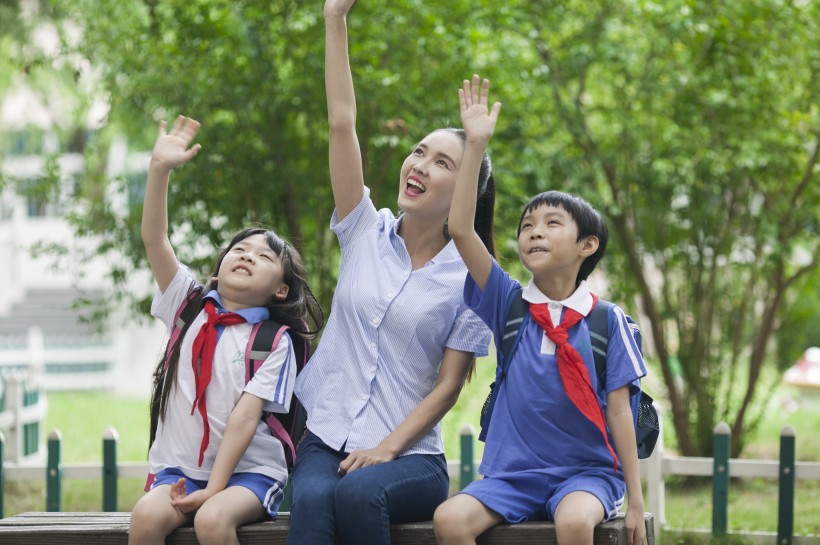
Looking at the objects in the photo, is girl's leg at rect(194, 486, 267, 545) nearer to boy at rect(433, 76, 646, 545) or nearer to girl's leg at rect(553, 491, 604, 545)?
boy at rect(433, 76, 646, 545)

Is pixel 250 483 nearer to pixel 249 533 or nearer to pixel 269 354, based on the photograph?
pixel 249 533

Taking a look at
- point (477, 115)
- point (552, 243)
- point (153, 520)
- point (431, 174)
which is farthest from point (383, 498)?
point (477, 115)

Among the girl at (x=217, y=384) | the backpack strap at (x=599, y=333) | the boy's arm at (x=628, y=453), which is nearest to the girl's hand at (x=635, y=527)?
the boy's arm at (x=628, y=453)

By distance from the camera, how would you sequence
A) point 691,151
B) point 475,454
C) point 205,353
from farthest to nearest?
point 475,454 → point 691,151 → point 205,353

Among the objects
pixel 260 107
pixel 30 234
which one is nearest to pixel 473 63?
pixel 260 107

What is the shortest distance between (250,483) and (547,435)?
884 millimetres

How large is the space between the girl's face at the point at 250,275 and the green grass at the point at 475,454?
3.76 metres

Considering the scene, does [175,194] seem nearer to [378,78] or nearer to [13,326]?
[378,78]

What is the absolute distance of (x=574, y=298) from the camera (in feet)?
10.3

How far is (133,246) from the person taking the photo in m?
6.93

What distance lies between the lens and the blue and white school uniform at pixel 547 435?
302 centimetres

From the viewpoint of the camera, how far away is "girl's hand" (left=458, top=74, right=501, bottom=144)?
3029mm

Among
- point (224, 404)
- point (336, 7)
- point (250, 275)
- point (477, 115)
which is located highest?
point (336, 7)

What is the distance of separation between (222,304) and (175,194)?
3624mm
